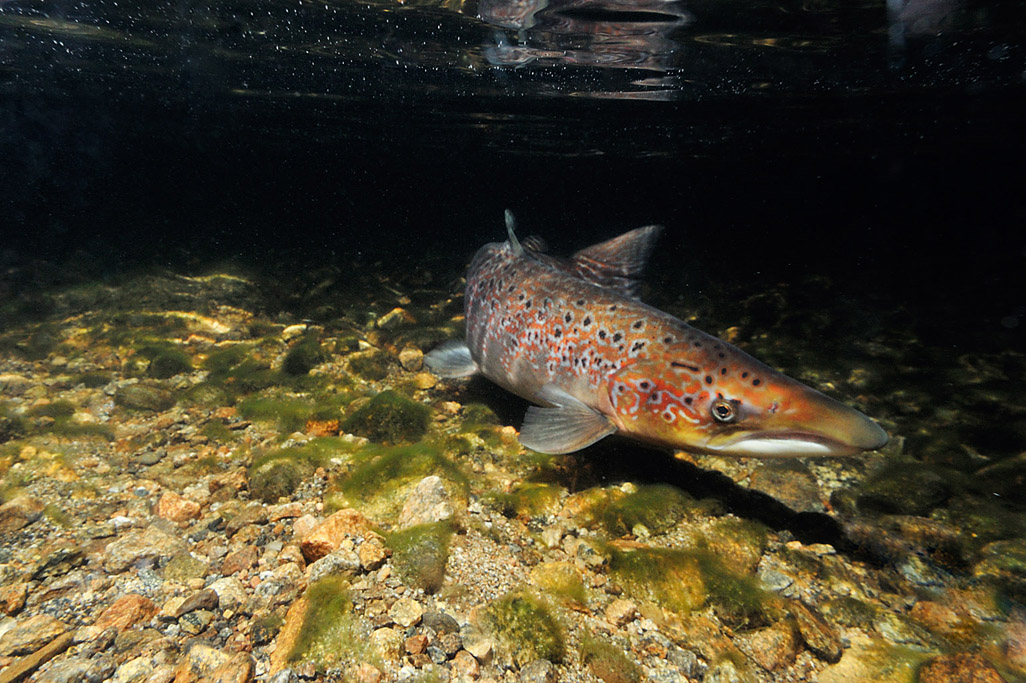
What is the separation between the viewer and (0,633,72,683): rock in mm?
2035

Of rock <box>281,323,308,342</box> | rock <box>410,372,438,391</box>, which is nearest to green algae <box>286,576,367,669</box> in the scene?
rock <box>410,372,438,391</box>

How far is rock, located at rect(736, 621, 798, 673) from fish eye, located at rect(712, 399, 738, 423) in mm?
1118

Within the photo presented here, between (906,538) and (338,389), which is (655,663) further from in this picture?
(338,389)

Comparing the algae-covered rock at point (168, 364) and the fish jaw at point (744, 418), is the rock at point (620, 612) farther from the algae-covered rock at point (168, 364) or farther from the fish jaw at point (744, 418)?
the algae-covered rock at point (168, 364)

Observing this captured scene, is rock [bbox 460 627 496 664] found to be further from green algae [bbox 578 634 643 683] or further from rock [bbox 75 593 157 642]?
rock [bbox 75 593 157 642]

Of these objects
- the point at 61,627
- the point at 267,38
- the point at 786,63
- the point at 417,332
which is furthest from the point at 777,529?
the point at 267,38

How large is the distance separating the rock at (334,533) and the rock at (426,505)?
245 mm

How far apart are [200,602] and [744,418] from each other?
3204 millimetres

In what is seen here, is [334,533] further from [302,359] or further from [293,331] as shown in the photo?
[293,331]

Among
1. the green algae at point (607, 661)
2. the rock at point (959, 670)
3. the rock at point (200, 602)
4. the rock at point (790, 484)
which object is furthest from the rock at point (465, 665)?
the rock at point (790, 484)

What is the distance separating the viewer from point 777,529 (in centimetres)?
322

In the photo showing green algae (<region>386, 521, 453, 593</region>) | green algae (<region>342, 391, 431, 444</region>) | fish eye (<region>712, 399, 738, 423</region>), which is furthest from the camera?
→ green algae (<region>342, 391, 431, 444</region>)

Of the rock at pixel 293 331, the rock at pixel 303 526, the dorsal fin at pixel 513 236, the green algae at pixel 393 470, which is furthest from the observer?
the rock at pixel 293 331

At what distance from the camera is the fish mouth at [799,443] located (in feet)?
7.94
